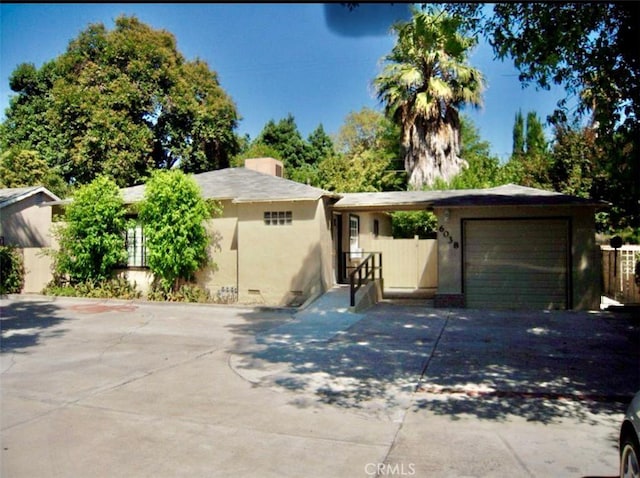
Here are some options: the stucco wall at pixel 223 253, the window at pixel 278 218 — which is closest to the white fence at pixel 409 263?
the window at pixel 278 218

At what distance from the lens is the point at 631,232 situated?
62.0 feet

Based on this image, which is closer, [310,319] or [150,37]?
[310,319]

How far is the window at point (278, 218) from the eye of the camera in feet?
44.9

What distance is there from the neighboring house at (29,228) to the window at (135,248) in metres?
2.74

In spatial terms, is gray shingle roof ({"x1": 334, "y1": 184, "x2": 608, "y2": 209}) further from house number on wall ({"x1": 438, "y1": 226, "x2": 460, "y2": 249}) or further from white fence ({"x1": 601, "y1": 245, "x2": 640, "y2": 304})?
white fence ({"x1": 601, "y1": 245, "x2": 640, "y2": 304})

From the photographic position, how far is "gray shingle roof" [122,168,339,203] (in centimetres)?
1356

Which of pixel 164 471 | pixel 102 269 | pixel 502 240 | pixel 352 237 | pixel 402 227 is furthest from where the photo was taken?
pixel 402 227

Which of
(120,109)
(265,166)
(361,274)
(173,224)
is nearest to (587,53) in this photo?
(361,274)

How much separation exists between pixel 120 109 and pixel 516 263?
21.2 meters

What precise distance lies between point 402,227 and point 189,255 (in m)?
9.92

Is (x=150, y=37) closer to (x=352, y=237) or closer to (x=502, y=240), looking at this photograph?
(x=352, y=237)

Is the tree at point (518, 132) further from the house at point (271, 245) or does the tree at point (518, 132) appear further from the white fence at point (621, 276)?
the house at point (271, 245)

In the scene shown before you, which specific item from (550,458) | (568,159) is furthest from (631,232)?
(550,458)

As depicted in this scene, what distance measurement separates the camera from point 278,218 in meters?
13.8
